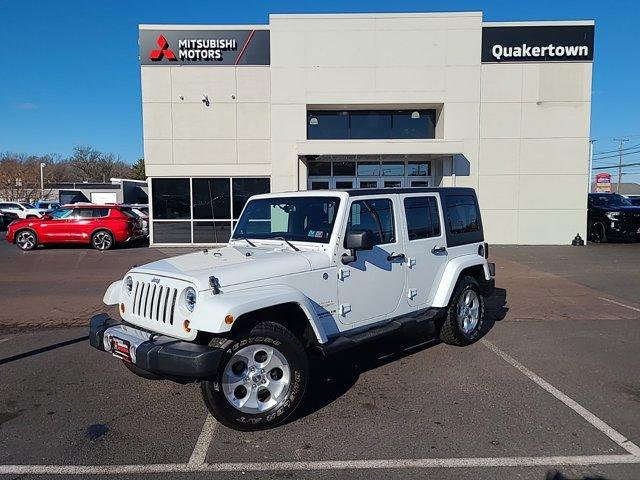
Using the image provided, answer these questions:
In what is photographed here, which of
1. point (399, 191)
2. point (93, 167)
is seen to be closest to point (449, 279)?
point (399, 191)

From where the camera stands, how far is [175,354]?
340cm

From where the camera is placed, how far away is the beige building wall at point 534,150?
17.0 metres

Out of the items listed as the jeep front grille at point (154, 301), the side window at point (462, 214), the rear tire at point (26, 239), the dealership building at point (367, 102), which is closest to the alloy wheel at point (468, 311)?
the side window at point (462, 214)

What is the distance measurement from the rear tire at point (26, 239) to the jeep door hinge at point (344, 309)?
1587 cm

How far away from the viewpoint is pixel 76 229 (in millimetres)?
16781

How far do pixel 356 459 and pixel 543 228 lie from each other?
1632 cm

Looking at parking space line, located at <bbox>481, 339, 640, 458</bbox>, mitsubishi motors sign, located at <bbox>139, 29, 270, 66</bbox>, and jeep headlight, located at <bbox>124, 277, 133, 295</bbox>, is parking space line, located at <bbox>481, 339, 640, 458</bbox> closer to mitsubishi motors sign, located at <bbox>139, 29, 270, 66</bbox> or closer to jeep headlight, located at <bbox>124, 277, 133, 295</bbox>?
jeep headlight, located at <bbox>124, 277, 133, 295</bbox>

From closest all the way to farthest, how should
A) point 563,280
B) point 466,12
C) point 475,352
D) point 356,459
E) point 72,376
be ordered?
point 356,459, point 72,376, point 475,352, point 563,280, point 466,12

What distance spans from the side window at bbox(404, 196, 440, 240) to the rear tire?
15.7 meters

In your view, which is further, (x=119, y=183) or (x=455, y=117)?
(x=119, y=183)

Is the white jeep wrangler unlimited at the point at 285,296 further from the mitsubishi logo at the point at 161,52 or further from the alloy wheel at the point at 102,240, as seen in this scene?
the mitsubishi logo at the point at 161,52

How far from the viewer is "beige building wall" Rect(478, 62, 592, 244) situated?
1702cm

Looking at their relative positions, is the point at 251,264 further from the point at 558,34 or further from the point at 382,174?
the point at 558,34

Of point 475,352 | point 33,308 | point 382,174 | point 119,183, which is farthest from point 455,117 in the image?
point 119,183
